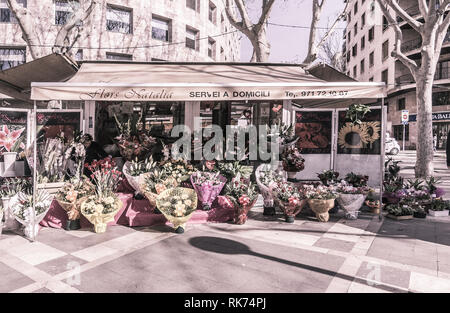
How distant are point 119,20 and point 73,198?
61.1 feet

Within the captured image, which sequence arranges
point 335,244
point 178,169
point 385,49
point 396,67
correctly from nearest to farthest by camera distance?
point 335,244
point 178,169
point 396,67
point 385,49

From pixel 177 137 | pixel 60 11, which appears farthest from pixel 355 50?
pixel 177 137

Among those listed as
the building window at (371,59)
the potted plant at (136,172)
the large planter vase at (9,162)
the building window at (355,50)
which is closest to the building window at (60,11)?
the large planter vase at (9,162)

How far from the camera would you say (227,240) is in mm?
4863

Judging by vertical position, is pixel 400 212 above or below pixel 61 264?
above

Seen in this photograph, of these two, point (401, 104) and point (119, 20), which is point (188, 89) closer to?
point (119, 20)

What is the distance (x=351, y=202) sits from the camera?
6250 mm

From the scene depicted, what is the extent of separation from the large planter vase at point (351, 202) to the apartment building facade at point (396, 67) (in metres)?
28.5

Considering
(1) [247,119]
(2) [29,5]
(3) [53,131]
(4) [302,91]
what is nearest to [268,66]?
(1) [247,119]

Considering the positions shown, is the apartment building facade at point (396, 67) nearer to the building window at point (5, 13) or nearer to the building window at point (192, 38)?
the building window at point (192, 38)

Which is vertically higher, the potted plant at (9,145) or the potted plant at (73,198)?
the potted plant at (9,145)

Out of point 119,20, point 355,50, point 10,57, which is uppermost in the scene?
point 355,50

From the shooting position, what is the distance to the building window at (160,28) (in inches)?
859

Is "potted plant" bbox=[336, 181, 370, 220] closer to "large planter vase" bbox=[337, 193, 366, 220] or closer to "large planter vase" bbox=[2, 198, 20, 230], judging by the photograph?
"large planter vase" bbox=[337, 193, 366, 220]
